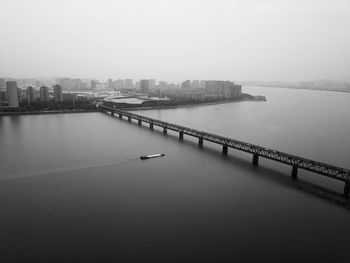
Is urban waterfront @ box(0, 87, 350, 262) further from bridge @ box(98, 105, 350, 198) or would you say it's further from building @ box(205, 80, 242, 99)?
building @ box(205, 80, 242, 99)

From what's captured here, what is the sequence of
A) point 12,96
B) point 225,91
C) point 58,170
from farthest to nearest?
point 225,91
point 12,96
point 58,170

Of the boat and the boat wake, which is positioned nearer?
the boat wake

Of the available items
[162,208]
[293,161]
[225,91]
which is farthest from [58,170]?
[225,91]

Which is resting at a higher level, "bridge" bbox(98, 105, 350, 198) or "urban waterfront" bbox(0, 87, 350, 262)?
"bridge" bbox(98, 105, 350, 198)

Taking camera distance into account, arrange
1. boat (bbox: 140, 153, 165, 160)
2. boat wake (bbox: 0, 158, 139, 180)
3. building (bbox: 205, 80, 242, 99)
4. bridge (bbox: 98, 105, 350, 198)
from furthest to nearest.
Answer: building (bbox: 205, 80, 242, 99) < boat (bbox: 140, 153, 165, 160) < boat wake (bbox: 0, 158, 139, 180) < bridge (bbox: 98, 105, 350, 198)

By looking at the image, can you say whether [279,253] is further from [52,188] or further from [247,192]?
[52,188]

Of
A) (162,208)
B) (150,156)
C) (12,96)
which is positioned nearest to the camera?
(162,208)

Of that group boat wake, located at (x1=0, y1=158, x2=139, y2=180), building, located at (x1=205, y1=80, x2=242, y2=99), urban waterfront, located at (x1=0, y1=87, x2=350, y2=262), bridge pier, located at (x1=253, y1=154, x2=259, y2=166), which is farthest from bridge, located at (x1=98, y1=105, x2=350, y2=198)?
building, located at (x1=205, y1=80, x2=242, y2=99)

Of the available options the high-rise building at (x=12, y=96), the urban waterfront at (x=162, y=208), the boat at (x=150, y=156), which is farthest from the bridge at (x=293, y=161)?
the high-rise building at (x=12, y=96)

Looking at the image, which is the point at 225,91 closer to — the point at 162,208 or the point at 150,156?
the point at 150,156

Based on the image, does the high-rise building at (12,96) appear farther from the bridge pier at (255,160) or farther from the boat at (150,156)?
the bridge pier at (255,160)
